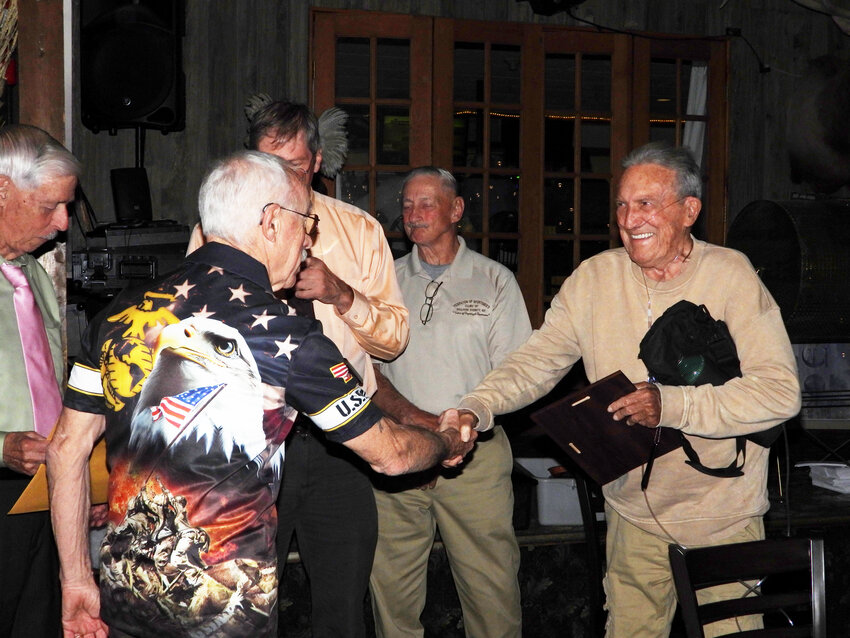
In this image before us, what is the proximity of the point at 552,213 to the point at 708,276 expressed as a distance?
11.5ft

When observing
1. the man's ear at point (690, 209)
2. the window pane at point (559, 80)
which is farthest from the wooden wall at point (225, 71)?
the man's ear at point (690, 209)

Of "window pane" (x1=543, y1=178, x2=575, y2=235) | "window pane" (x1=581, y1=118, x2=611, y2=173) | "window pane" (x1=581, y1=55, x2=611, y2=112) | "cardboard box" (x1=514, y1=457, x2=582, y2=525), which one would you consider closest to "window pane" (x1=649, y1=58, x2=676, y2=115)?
"window pane" (x1=581, y1=55, x2=611, y2=112)

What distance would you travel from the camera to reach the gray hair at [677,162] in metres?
2.57

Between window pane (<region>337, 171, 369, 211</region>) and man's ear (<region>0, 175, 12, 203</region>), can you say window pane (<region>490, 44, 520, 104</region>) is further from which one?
man's ear (<region>0, 175, 12, 203</region>)

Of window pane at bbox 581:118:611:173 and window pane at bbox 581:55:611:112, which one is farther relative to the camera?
window pane at bbox 581:55:611:112

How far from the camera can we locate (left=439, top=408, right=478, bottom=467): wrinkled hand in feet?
8.25

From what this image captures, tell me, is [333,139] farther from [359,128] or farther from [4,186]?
[359,128]

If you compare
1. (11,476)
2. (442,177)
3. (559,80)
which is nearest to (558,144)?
(559,80)

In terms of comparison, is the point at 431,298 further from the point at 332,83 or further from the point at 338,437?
the point at 332,83

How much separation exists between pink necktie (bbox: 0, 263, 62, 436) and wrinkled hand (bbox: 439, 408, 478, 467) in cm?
111

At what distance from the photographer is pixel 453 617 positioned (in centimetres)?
356

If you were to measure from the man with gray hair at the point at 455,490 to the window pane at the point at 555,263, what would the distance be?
254cm

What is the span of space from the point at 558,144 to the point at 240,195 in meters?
4.45

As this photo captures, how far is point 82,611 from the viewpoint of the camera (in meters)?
2.01
